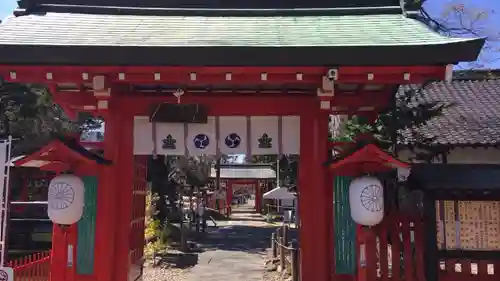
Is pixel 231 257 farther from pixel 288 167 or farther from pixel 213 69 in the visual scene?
pixel 213 69

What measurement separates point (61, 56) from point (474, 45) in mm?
5105

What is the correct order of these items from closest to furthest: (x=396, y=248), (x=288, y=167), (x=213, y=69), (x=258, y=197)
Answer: (x=213, y=69) < (x=396, y=248) < (x=288, y=167) < (x=258, y=197)

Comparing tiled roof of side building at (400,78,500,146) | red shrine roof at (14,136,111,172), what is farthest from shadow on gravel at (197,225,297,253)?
red shrine roof at (14,136,111,172)

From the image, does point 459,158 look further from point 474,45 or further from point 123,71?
point 123,71

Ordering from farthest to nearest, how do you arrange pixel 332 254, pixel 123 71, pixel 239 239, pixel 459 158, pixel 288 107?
pixel 239 239, pixel 459 158, pixel 288 107, pixel 332 254, pixel 123 71

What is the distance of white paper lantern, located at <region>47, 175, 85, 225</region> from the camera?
6258 mm

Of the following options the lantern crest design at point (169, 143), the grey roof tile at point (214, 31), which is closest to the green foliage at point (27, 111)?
the grey roof tile at point (214, 31)

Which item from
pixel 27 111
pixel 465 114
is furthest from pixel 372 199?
pixel 27 111

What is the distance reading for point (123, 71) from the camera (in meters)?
6.32

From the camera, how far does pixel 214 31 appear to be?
7145mm

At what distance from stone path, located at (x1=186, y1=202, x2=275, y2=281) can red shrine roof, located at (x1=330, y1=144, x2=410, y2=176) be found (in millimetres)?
7908

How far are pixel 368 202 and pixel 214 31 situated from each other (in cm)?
336

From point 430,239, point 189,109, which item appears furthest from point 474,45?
point 189,109

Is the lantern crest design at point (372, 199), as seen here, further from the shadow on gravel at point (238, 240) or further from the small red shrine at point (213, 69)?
the shadow on gravel at point (238, 240)
